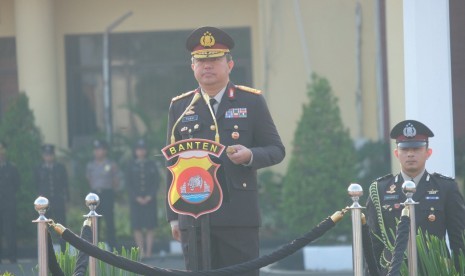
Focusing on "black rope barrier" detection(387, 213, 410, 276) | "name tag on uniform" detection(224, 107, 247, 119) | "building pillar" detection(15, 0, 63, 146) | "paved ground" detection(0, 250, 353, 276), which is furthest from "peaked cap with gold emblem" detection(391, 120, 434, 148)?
"building pillar" detection(15, 0, 63, 146)

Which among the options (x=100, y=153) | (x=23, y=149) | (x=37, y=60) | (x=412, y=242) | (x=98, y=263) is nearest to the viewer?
(x=412, y=242)

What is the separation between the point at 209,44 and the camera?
636cm

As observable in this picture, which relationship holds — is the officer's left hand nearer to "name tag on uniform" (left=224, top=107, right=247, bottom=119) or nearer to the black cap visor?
"name tag on uniform" (left=224, top=107, right=247, bottom=119)

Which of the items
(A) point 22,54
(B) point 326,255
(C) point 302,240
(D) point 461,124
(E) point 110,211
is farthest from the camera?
(A) point 22,54

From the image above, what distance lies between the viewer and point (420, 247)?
6273 mm

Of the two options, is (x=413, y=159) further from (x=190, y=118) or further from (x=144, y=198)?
(x=144, y=198)

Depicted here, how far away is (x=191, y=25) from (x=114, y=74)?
1467 millimetres

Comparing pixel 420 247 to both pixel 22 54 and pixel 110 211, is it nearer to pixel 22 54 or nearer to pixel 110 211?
pixel 110 211

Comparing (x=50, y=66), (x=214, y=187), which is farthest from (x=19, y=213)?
(x=214, y=187)

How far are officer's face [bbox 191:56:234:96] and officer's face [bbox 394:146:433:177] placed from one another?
1.18 metres

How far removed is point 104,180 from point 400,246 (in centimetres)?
1063

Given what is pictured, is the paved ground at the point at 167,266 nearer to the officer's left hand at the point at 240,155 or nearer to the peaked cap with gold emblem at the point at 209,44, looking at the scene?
the peaked cap with gold emblem at the point at 209,44

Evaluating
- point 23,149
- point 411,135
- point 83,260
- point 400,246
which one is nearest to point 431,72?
point 411,135

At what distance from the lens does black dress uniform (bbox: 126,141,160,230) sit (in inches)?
629
